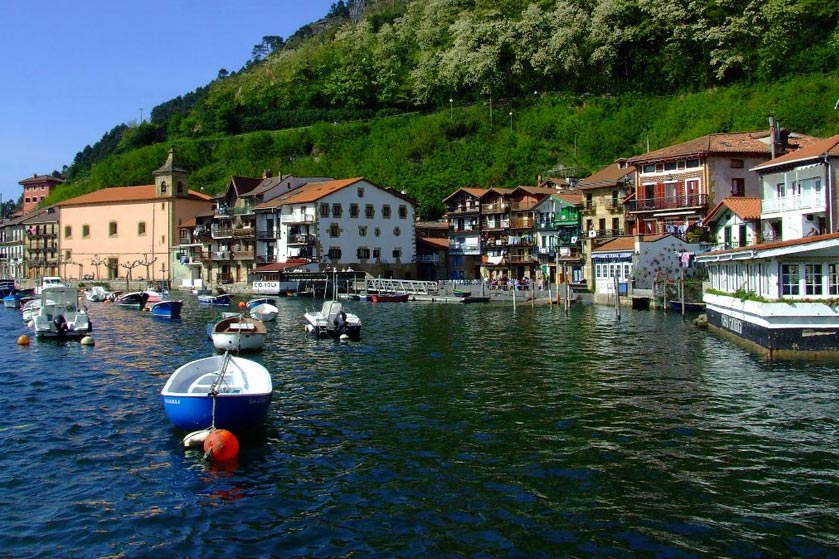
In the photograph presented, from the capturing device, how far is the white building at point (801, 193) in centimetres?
4484

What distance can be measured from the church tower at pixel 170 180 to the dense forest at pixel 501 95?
16.0 meters

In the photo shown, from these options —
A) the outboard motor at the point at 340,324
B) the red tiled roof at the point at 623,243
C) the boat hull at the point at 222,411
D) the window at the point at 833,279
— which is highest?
Answer: the red tiled roof at the point at 623,243

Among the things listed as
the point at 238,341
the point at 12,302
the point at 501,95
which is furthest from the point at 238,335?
the point at 501,95

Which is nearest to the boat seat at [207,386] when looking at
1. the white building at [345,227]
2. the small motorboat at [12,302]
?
the small motorboat at [12,302]

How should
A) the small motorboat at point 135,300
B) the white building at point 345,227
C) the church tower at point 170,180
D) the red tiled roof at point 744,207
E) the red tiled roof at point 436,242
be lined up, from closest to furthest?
the red tiled roof at point 744,207
the small motorboat at point 135,300
the white building at point 345,227
the red tiled roof at point 436,242
the church tower at point 170,180

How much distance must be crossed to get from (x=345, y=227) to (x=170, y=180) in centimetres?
3640

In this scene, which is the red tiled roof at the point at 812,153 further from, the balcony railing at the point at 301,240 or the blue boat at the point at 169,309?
the balcony railing at the point at 301,240

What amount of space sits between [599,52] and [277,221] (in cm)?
5345

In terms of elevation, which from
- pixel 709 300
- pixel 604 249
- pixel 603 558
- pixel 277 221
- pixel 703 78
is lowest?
pixel 603 558

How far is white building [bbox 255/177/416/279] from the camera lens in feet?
315

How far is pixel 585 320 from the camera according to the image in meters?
54.2

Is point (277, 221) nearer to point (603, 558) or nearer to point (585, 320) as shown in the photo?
point (585, 320)

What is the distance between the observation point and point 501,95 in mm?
123375

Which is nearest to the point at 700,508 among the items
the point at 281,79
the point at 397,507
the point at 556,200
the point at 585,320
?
the point at 397,507
